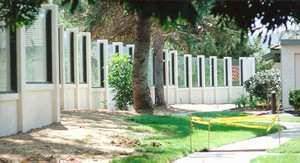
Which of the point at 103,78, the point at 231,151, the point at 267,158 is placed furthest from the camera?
the point at 103,78

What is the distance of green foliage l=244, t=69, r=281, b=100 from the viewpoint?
2794 centimetres

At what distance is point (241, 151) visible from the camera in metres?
12.2

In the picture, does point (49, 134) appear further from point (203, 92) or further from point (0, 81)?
point (203, 92)

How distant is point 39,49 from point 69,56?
599 cm

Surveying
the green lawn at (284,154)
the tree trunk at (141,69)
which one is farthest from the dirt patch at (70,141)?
the tree trunk at (141,69)

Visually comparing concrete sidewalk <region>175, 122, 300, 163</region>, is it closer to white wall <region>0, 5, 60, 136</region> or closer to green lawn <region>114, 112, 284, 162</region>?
green lawn <region>114, 112, 284, 162</region>

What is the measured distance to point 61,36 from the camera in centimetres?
1952

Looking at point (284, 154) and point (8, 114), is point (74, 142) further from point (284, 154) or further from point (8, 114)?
point (284, 154)

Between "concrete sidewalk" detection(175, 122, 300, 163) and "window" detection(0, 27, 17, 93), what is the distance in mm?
3933

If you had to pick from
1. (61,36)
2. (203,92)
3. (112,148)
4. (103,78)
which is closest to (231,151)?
(112,148)

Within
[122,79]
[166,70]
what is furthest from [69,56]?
[166,70]

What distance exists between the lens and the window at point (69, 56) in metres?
20.4

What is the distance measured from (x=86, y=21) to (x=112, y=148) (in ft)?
54.2

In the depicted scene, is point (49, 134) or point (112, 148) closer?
point (112, 148)
